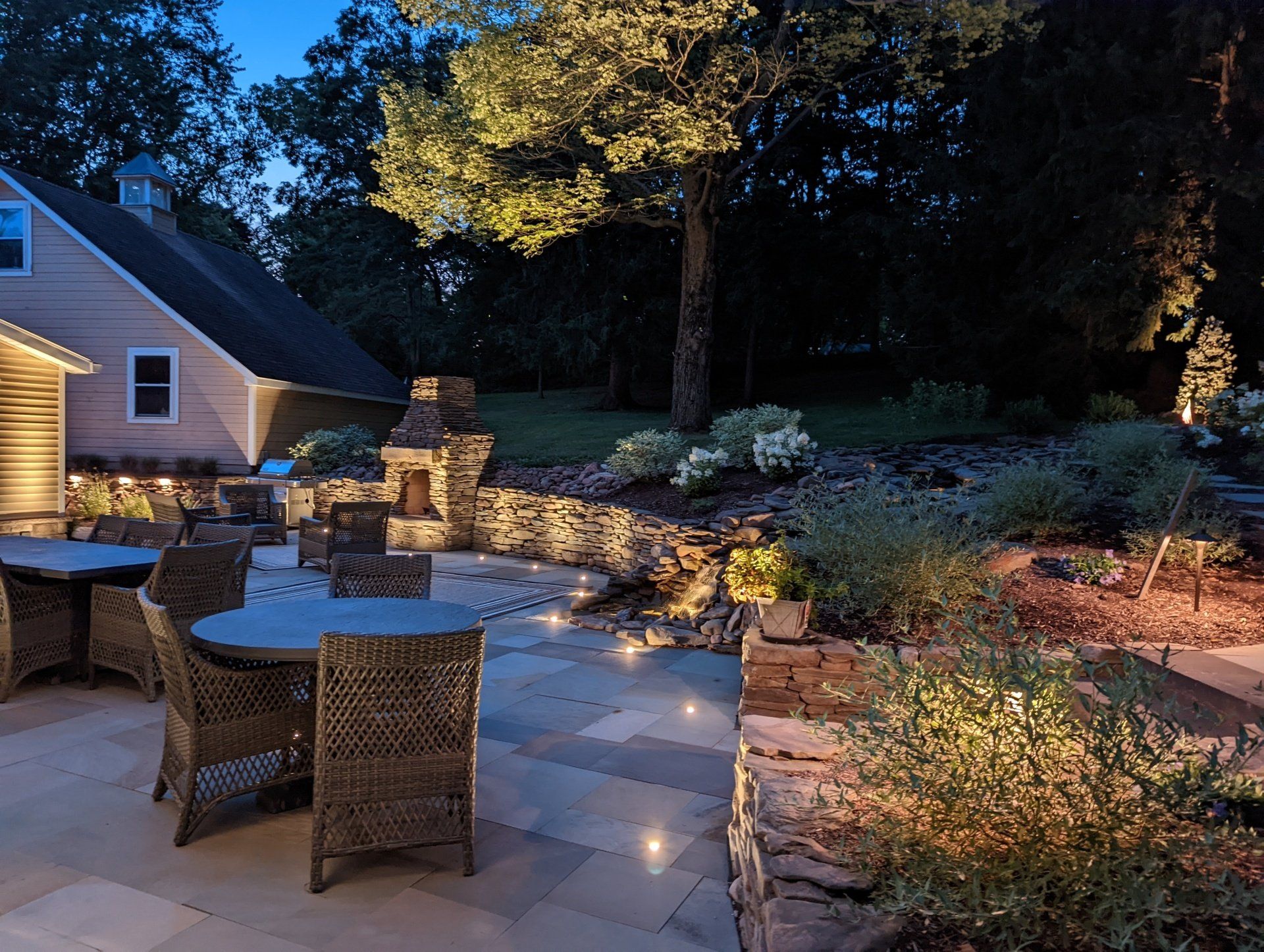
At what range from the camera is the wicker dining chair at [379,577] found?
4.73 meters

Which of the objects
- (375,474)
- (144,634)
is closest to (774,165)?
(375,474)

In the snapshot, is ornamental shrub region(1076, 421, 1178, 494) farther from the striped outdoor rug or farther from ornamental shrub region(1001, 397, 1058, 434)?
the striped outdoor rug

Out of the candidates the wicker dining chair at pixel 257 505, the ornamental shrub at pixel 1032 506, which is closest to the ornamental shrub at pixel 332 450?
the wicker dining chair at pixel 257 505

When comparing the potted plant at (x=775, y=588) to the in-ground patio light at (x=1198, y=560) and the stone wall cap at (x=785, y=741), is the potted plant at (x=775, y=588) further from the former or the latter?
the in-ground patio light at (x=1198, y=560)

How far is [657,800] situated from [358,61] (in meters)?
27.1

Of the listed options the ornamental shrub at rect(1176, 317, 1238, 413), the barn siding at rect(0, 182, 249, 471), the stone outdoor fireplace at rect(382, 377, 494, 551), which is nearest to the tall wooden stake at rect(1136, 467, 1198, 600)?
the ornamental shrub at rect(1176, 317, 1238, 413)

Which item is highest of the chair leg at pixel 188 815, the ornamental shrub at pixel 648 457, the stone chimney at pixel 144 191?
the stone chimney at pixel 144 191

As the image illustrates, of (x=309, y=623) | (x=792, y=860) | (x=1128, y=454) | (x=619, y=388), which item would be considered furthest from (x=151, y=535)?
(x=619, y=388)

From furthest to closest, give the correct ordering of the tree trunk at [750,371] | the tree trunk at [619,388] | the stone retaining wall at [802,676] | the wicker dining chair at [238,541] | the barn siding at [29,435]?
the tree trunk at [619,388] < the tree trunk at [750,371] < the barn siding at [29,435] < the wicker dining chair at [238,541] < the stone retaining wall at [802,676]

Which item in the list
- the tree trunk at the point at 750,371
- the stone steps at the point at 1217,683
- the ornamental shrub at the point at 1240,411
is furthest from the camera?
the tree trunk at the point at 750,371

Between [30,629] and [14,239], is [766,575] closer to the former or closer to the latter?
[30,629]

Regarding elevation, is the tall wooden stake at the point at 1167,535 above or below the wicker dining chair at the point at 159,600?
above

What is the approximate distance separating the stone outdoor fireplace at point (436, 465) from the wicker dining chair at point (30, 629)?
21.5 feet

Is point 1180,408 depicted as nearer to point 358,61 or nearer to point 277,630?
point 277,630
